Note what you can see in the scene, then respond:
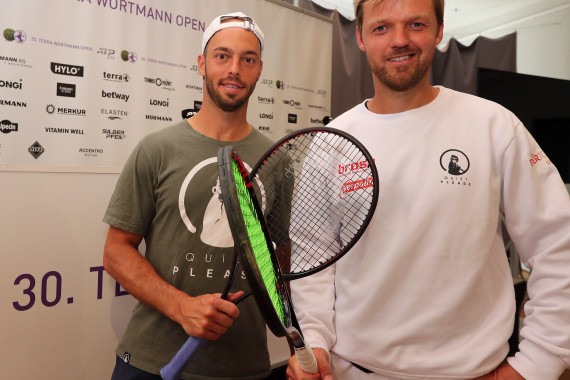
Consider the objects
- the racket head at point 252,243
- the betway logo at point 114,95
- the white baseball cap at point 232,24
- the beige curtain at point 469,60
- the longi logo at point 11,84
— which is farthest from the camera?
the beige curtain at point 469,60

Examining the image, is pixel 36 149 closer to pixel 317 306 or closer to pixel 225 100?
pixel 225 100

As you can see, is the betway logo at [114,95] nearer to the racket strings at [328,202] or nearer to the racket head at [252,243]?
the racket strings at [328,202]

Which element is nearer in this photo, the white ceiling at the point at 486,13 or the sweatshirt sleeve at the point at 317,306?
the sweatshirt sleeve at the point at 317,306

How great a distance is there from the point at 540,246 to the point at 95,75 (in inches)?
84.4

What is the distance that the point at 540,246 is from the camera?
1015 mm

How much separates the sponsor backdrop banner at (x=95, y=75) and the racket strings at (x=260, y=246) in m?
1.59

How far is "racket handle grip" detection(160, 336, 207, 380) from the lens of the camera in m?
1.02

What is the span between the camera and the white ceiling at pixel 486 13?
190 inches

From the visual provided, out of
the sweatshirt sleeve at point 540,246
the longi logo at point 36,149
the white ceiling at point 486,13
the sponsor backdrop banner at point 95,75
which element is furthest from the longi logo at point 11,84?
the white ceiling at point 486,13

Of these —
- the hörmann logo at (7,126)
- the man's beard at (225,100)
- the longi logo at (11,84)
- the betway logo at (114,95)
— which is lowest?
the hörmann logo at (7,126)

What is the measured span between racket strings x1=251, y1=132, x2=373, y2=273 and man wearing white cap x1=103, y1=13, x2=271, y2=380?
0.33m

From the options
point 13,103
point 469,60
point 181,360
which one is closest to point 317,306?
point 181,360

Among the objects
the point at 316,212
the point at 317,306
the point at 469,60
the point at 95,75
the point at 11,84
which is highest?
the point at 469,60

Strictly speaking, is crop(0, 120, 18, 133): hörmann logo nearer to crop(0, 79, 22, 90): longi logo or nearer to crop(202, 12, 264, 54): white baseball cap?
crop(0, 79, 22, 90): longi logo
